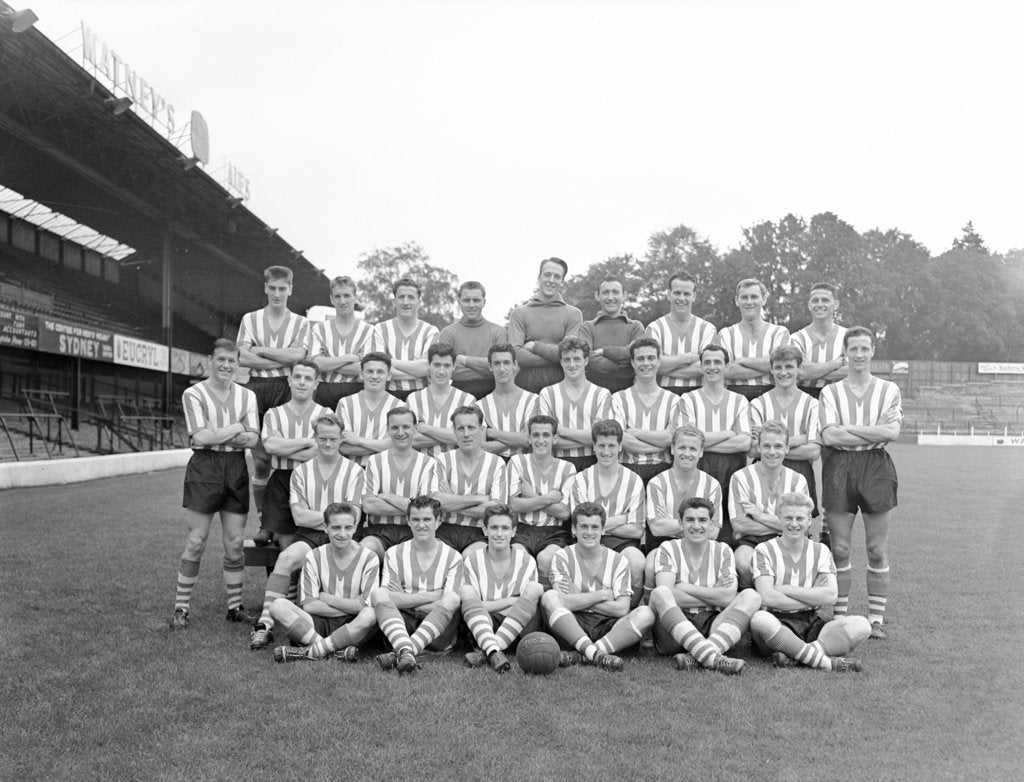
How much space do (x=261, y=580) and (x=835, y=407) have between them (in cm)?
473

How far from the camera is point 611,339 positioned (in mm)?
6406

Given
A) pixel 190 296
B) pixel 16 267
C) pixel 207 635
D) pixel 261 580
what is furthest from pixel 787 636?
pixel 190 296

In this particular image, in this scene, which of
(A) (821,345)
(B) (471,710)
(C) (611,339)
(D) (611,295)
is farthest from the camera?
(C) (611,339)

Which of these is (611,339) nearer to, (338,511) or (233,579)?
(338,511)

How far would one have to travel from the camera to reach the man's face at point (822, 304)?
5941mm

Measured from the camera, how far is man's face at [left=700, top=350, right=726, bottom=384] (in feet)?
18.1

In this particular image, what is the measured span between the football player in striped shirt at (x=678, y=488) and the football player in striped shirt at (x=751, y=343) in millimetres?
924

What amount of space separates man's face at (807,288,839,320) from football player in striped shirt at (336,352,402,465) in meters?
2.90

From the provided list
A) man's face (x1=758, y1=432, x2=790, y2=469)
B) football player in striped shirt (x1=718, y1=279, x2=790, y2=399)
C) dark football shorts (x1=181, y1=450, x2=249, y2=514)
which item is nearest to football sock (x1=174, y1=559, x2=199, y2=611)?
dark football shorts (x1=181, y1=450, x2=249, y2=514)

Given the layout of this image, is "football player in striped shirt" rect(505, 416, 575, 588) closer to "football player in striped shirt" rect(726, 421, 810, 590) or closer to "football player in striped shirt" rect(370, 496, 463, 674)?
"football player in striped shirt" rect(370, 496, 463, 674)

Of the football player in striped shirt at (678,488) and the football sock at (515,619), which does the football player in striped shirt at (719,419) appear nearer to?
the football player in striped shirt at (678,488)

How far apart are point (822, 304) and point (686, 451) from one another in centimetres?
164

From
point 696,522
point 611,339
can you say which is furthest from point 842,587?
point 611,339

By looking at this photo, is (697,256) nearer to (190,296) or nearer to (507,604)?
(190,296)
